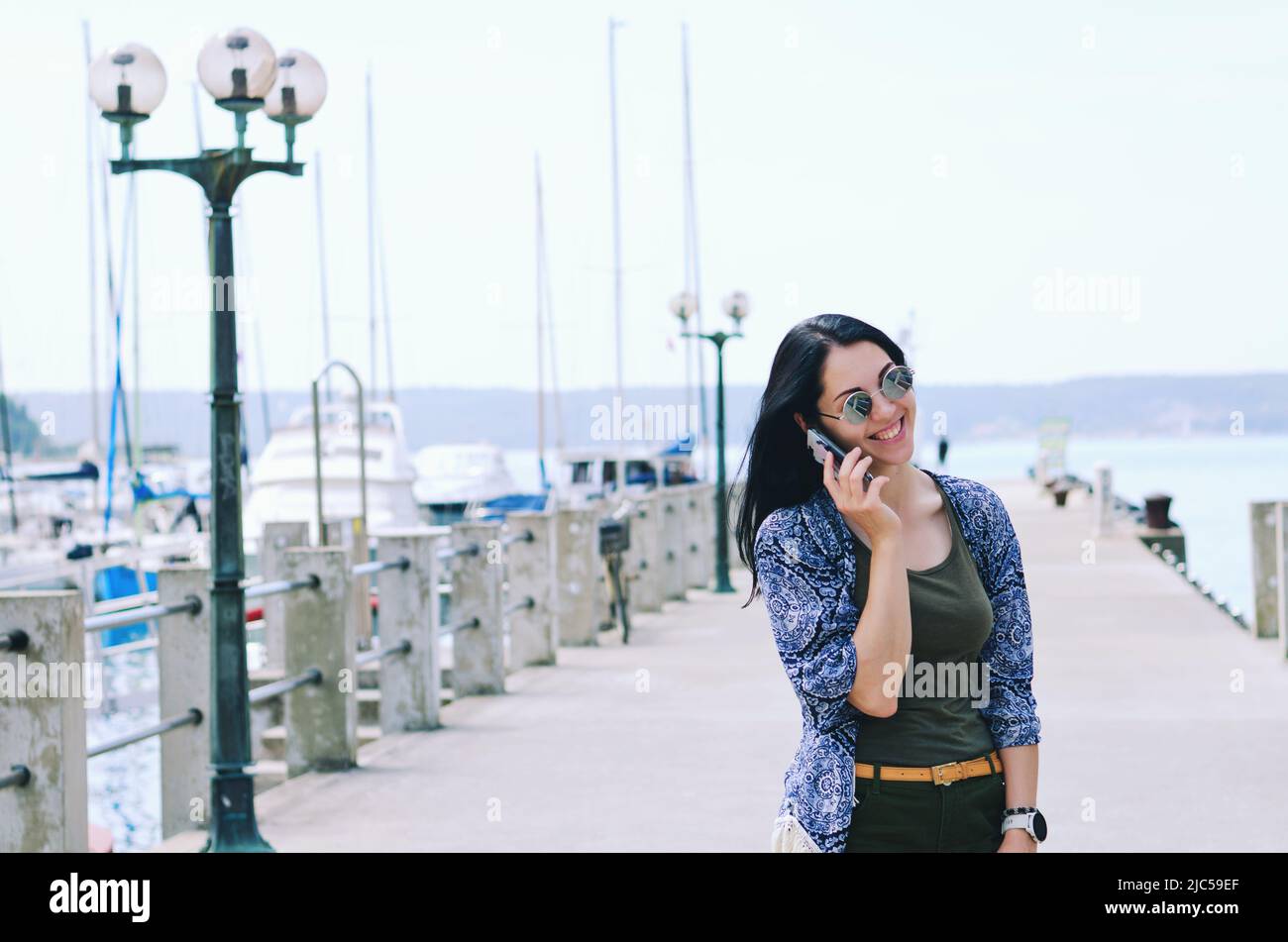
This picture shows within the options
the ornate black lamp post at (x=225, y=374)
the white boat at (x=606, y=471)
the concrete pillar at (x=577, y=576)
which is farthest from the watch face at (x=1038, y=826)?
the white boat at (x=606, y=471)

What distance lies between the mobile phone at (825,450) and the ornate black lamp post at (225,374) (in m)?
4.65

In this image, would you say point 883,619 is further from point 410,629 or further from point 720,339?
point 720,339

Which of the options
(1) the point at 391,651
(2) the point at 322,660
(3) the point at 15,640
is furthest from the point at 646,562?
(3) the point at 15,640

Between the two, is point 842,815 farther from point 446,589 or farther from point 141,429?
point 141,429

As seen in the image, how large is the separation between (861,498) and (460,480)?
43510mm

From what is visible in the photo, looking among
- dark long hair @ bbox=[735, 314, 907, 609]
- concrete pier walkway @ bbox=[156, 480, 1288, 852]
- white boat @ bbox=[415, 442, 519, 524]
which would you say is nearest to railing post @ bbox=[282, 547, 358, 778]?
concrete pier walkway @ bbox=[156, 480, 1288, 852]

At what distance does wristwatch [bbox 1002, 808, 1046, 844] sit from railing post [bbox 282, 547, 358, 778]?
6874 mm

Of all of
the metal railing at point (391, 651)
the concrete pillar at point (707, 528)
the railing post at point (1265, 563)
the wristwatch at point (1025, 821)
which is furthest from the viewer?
the concrete pillar at point (707, 528)

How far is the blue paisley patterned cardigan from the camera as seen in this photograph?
3082 mm

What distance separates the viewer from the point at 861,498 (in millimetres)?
3092

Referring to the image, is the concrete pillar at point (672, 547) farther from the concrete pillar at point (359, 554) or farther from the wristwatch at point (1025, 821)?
the wristwatch at point (1025, 821)

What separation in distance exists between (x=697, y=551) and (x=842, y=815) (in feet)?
65.9

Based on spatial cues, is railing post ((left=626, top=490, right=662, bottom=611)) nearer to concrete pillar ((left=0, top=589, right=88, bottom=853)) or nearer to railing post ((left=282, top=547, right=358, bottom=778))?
railing post ((left=282, top=547, right=358, bottom=778))

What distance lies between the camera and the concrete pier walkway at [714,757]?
8102mm
